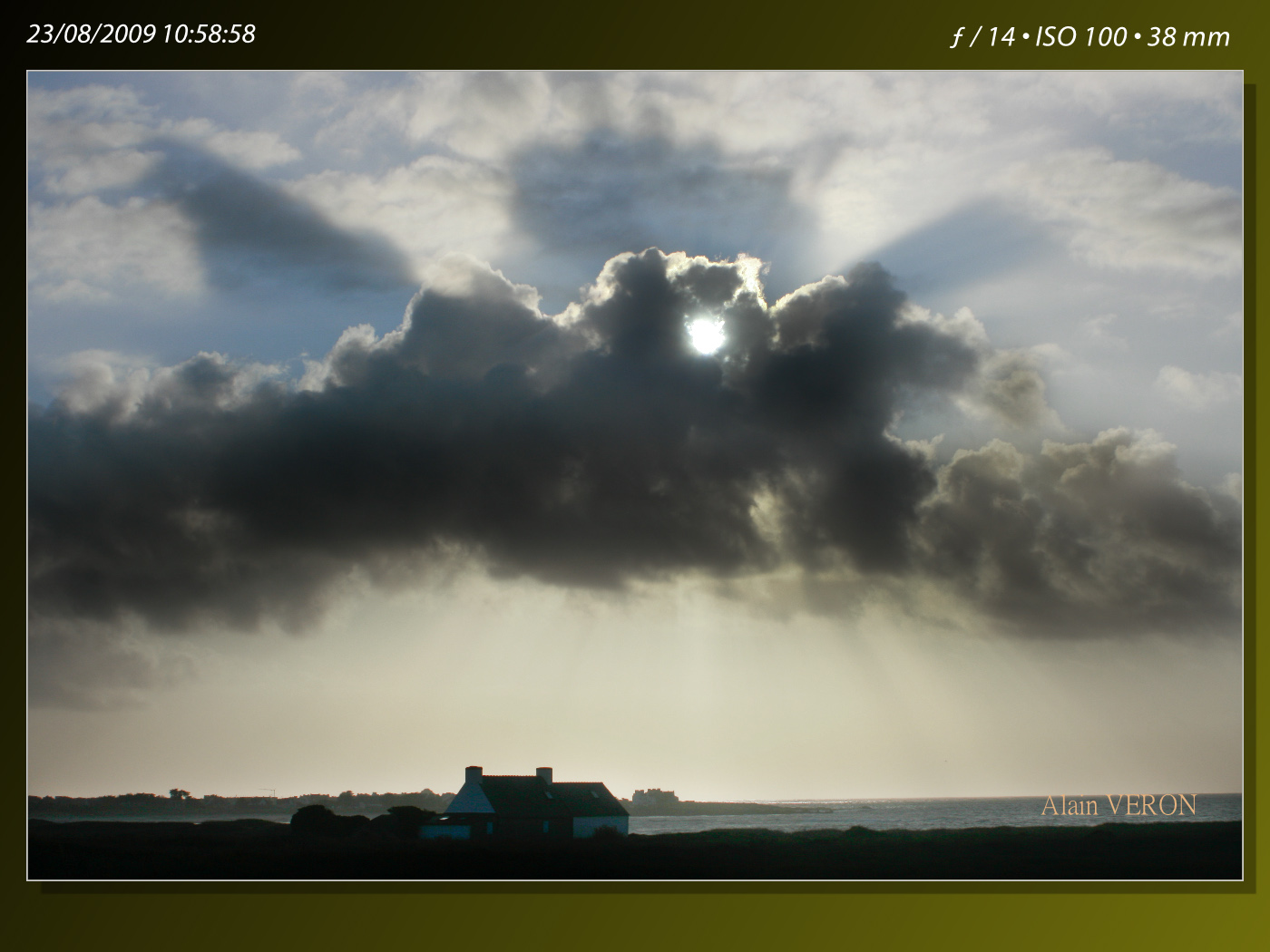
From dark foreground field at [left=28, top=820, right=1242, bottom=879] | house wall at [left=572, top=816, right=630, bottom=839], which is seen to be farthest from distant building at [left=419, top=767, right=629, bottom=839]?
dark foreground field at [left=28, top=820, right=1242, bottom=879]

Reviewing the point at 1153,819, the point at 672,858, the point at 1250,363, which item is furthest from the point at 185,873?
the point at 1153,819

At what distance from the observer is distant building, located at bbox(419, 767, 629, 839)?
130 feet

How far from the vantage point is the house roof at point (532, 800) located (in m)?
40.3

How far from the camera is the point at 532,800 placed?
41000 millimetres

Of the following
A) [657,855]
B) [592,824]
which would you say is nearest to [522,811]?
[592,824]

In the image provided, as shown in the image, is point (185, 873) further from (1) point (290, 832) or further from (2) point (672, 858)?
(2) point (672, 858)

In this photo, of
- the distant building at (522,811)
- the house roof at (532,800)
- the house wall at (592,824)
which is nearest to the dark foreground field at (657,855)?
the distant building at (522,811)

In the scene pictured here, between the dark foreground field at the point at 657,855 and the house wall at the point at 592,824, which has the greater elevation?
the dark foreground field at the point at 657,855

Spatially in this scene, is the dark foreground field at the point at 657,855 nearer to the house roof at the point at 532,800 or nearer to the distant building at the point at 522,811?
the distant building at the point at 522,811

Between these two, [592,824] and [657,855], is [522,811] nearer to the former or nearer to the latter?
[592,824]

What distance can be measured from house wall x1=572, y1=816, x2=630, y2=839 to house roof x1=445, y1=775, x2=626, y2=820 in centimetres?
20

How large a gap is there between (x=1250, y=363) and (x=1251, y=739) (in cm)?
743

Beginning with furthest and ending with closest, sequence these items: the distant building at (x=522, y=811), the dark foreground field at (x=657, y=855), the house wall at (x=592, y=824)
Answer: the house wall at (x=592, y=824) < the distant building at (x=522, y=811) < the dark foreground field at (x=657, y=855)

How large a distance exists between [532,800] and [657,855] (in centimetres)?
880
